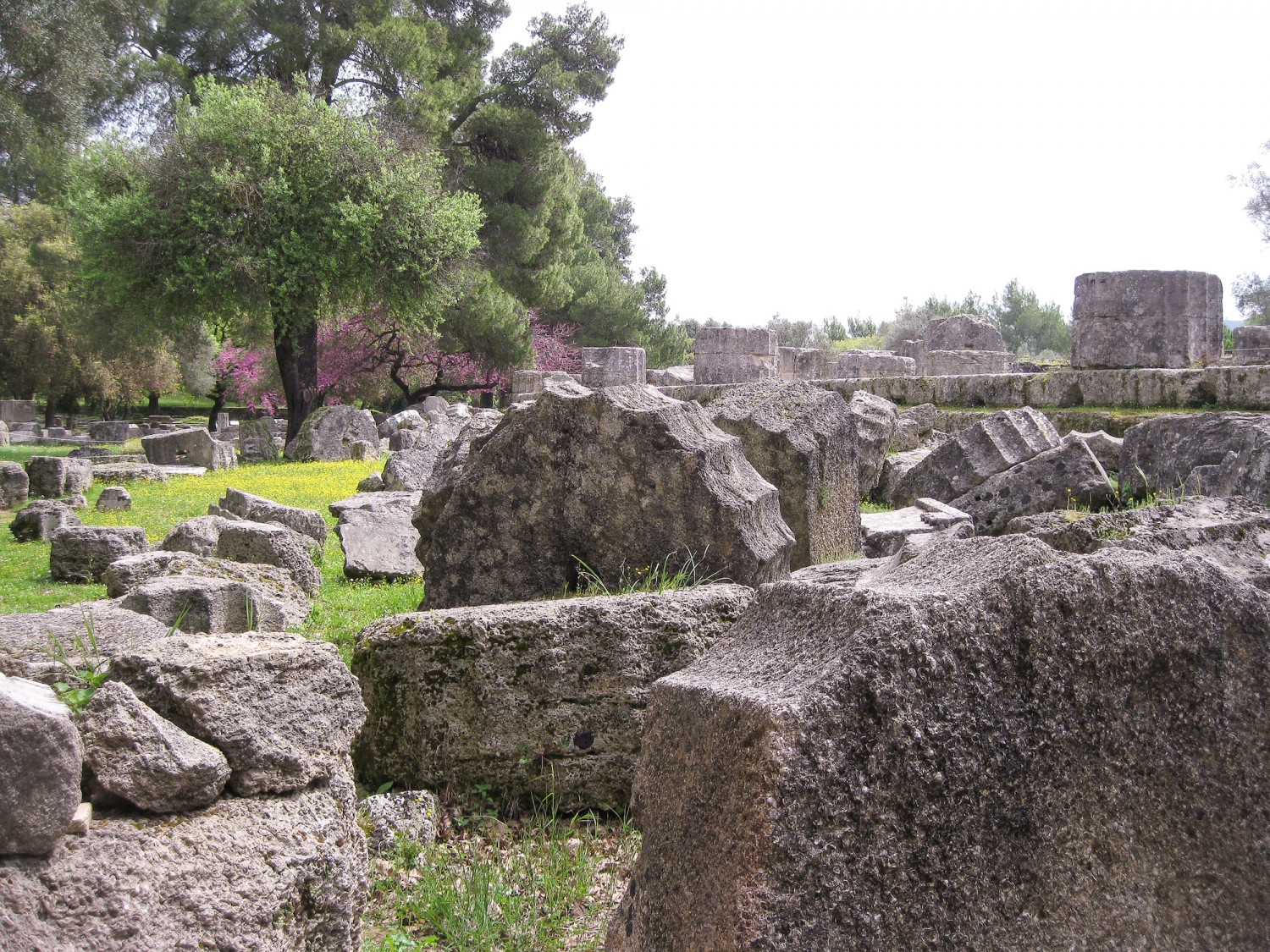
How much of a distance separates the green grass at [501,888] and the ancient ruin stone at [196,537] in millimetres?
4759

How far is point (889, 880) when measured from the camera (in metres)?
1.77

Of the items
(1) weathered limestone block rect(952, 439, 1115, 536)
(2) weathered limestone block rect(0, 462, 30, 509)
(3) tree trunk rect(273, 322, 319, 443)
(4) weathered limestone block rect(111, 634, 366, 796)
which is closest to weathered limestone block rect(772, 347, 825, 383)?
(3) tree trunk rect(273, 322, 319, 443)

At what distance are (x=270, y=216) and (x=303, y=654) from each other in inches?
740

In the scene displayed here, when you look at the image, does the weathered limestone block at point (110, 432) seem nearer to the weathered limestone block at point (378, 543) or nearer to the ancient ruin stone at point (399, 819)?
the weathered limestone block at point (378, 543)

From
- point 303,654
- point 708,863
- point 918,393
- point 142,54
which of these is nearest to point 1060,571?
point 708,863

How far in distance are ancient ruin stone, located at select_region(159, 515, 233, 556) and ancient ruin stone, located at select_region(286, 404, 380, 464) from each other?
12233 mm

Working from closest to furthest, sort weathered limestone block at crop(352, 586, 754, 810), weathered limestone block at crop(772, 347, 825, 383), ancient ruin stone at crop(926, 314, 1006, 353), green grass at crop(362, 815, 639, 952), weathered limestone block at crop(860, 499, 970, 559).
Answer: green grass at crop(362, 815, 639, 952), weathered limestone block at crop(352, 586, 754, 810), weathered limestone block at crop(860, 499, 970, 559), ancient ruin stone at crop(926, 314, 1006, 353), weathered limestone block at crop(772, 347, 825, 383)

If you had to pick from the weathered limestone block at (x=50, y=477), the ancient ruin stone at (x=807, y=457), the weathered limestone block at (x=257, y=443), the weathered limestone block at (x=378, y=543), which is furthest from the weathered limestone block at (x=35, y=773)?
the weathered limestone block at (x=257, y=443)

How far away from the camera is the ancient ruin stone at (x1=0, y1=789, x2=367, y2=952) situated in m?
2.15

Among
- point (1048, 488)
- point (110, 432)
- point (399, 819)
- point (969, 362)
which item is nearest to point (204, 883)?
point (399, 819)

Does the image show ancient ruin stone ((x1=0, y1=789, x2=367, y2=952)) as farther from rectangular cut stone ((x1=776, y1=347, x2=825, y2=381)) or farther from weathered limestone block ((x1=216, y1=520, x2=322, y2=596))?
rectangular cut stone ((x1=776, y1=347, x2=825, y2=381))

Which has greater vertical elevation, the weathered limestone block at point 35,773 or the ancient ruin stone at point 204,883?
the weathered limestone block at point 35,773

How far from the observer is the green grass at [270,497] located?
6.29 metres

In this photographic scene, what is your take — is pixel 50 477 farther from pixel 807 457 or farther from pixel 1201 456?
pixel 1201 456
